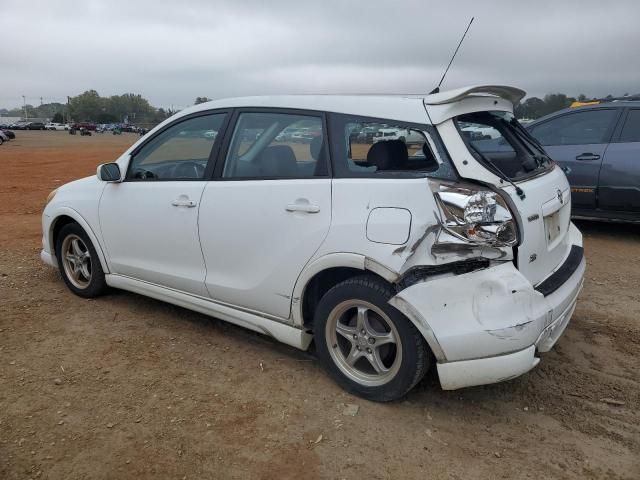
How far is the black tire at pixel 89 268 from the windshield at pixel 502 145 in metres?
3.21

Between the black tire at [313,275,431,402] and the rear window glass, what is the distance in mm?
617

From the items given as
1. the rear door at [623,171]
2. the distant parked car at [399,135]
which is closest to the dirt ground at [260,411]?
the distant parked car at [399,135]

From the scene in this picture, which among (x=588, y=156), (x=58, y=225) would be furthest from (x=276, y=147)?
(x=588, y=156)

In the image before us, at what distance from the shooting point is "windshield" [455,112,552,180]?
116 inches

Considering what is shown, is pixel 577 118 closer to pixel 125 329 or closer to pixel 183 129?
pixel 183 129

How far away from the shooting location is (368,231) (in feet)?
9.36

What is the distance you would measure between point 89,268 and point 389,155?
9.99ft

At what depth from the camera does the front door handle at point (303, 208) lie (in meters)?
3.07

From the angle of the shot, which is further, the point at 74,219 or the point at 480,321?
the point at 74,219

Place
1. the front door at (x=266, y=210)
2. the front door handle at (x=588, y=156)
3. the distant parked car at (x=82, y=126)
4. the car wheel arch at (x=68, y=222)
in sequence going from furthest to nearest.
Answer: the distant parked car at (x=82, y=126) → the front door handle at (x=588, y=156) → the car wheel arch at (x=68, y=222) → the front door at (x=266, y=210)

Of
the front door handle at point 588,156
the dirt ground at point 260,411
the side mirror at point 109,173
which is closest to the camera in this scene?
the dirt ground at point 260,411

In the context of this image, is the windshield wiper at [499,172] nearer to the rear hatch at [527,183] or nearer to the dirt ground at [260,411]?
the rear hatch at [527,183]

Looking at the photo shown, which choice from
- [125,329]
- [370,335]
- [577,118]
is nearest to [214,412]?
[370,335]

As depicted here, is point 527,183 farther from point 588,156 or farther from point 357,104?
point 588,156
